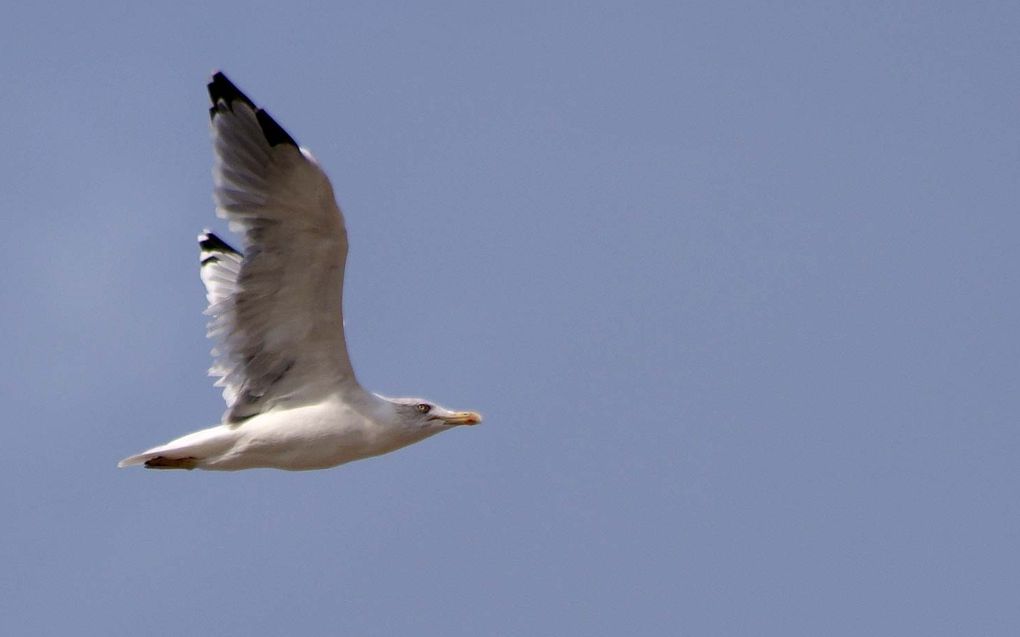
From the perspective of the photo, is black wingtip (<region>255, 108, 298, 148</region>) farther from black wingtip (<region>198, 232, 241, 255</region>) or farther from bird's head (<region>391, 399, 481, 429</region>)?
black wingtip (<region>198, 232, 241, 255</region>)

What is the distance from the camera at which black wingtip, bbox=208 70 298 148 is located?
13.4 m

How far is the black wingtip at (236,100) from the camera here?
13.4m

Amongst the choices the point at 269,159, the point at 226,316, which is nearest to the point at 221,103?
the point at 269,159

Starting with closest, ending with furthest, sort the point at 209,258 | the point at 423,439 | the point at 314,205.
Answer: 1. the point at 314,205
2. the point at 423,439
3. the point at 209,258

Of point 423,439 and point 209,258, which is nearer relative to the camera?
point 423,439

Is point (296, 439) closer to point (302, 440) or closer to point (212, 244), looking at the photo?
point (302, 440)

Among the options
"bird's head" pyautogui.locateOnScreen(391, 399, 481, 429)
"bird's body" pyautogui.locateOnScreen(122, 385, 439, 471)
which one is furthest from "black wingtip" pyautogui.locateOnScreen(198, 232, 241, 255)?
"bird's head" pyautogui.locateOnScreen(391, 399, 481, 429)

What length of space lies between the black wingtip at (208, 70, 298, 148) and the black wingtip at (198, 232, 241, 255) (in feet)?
12.9

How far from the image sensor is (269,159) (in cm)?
1341

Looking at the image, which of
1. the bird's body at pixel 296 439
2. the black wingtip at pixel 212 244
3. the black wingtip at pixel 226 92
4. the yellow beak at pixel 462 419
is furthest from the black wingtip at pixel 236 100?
the black wingtip at pixel 212 244

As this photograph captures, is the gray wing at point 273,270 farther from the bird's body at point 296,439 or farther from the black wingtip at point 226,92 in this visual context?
the bird's body at point 296,439

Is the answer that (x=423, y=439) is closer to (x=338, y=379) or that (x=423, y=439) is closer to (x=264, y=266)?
(x=338, y=379)

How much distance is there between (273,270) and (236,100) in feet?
4.16

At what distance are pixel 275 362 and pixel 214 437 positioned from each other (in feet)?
2.45
